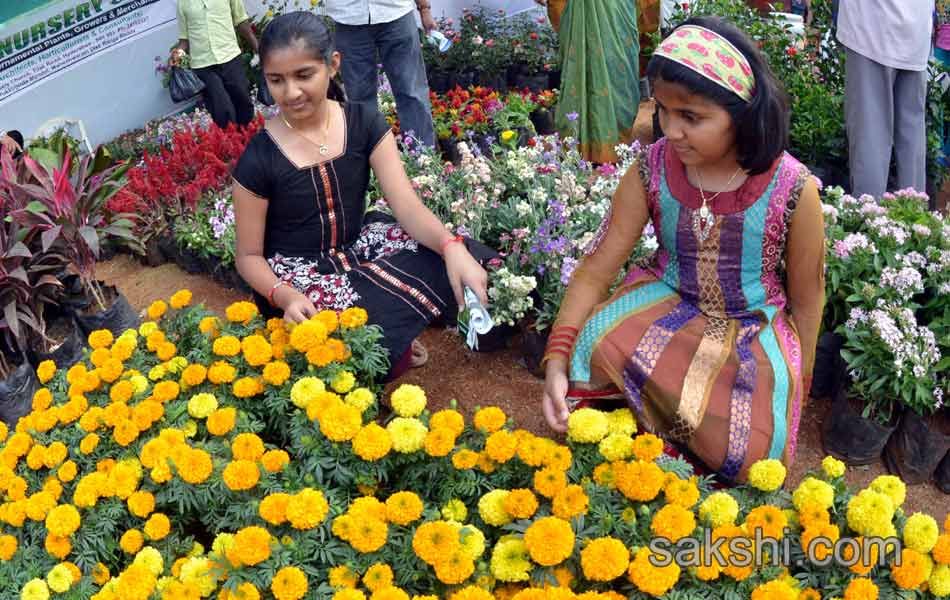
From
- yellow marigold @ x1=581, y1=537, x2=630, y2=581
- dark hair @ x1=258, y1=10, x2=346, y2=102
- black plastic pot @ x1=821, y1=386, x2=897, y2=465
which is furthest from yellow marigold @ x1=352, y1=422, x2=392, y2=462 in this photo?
black plastic pot @ x1=821, y1=386, x2=897, y2=465

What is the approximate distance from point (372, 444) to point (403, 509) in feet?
0.67

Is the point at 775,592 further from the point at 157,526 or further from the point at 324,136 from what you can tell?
the point at 324,136

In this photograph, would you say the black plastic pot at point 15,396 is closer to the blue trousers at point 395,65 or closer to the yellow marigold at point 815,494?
the blue trousers at point 395,65

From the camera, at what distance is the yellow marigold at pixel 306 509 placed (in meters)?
1.79

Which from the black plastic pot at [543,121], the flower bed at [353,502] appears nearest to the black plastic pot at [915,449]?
the flower bed at [353,502]

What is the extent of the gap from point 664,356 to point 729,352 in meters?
0.19

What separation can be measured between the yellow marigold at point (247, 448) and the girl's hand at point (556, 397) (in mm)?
796

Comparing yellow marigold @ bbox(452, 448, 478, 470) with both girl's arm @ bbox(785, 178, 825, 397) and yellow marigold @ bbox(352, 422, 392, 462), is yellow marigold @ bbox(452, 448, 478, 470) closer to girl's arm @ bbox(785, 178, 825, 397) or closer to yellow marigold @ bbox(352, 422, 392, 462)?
yellow marigold @ bbox(352, 422, 392, 462)

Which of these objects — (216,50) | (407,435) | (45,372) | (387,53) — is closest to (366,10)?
(387,53)

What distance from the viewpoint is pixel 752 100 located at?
2023 mm

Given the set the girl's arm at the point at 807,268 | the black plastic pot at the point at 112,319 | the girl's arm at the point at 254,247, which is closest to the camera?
the girl's arm at the point at 807,268

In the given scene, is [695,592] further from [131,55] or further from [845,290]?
[131,55]

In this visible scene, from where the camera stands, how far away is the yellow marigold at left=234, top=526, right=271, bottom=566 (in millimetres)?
1702

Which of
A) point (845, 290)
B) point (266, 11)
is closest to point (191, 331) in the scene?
point (845, 290)
